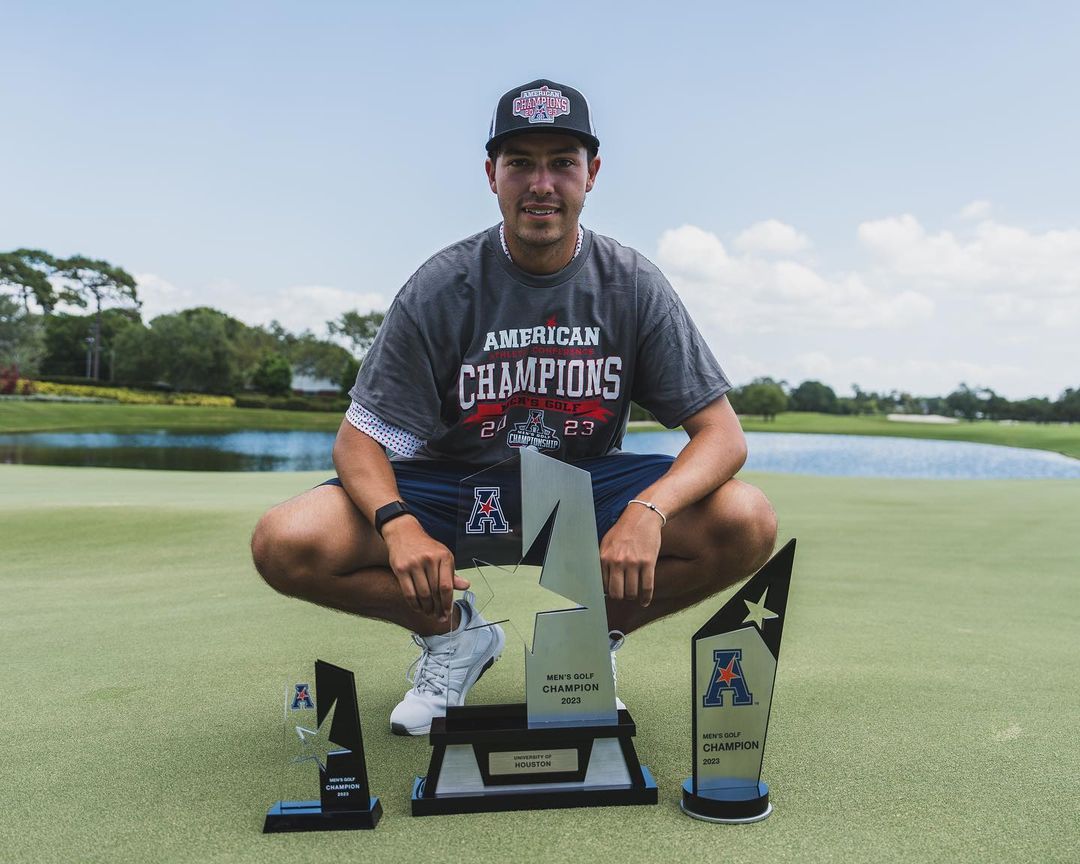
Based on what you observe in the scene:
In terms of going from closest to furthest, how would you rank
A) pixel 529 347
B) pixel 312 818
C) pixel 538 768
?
pixel 312 818 < pixel 538 768 < pixel 529 347

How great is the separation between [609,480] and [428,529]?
50cm

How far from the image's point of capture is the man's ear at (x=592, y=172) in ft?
7.54

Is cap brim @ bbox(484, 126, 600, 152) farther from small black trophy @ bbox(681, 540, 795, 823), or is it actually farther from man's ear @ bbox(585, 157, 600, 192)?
small black trophy @ bbox(681, 540, 795, 823)

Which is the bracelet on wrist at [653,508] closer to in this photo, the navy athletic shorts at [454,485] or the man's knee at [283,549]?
the navy athletic shorts at [454,485]

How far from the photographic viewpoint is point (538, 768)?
171 centimetres

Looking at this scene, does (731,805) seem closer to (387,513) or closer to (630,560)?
(630,560)

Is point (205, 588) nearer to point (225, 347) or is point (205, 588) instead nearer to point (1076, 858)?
point (1076, 858)

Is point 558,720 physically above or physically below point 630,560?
below

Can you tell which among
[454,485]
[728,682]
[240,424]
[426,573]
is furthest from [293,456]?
[728,682]

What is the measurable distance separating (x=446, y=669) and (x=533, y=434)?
0.65m

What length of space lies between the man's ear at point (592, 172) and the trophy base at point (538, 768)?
1.32 meters

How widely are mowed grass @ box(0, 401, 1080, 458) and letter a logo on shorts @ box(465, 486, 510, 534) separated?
105 ft

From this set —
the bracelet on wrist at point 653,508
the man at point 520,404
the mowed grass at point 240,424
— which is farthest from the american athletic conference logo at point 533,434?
the mowed grass at point 240,424

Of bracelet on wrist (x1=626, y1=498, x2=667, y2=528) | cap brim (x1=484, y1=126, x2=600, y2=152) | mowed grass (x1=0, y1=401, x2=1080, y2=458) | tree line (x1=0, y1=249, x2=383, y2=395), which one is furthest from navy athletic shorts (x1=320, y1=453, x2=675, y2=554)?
tree line (x1=0, y1=249, x2=383, y2=395)
